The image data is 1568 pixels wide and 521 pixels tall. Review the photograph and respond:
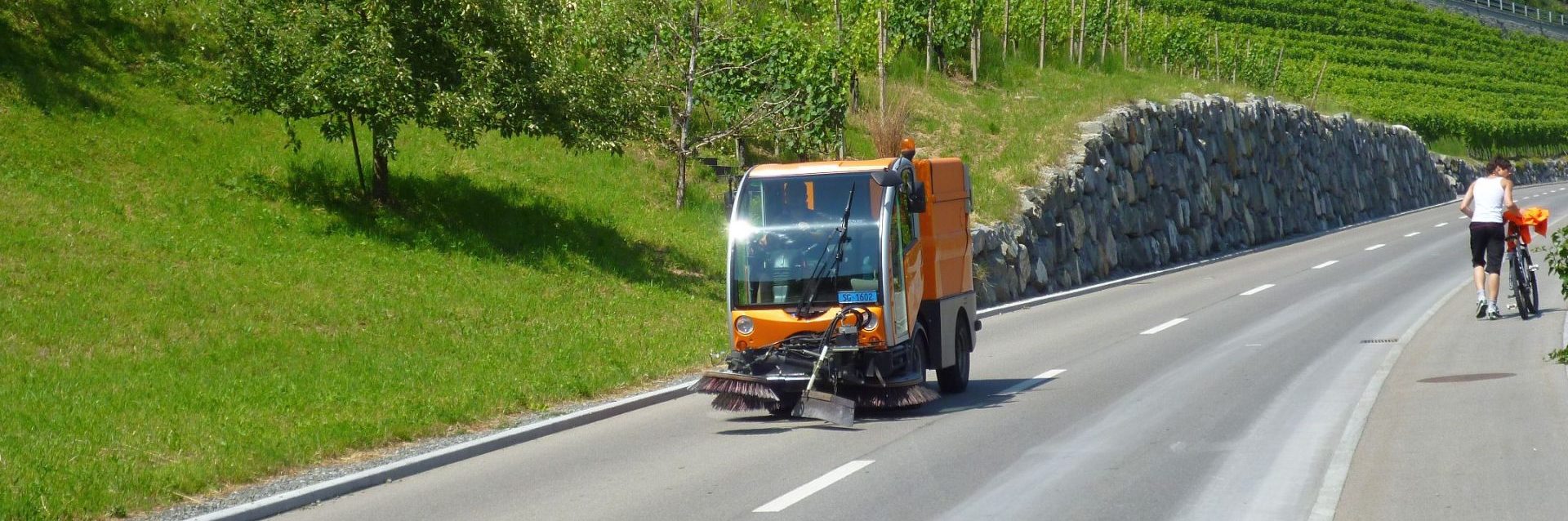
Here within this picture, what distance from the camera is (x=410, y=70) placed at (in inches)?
799

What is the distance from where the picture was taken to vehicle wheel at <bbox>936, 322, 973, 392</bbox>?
13.6 m

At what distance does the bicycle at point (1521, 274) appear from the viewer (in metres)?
16.5

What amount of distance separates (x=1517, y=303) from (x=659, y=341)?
1056 cm

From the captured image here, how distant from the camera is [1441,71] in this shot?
7875 cm

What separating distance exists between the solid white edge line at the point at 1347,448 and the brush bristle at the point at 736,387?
4512 mm

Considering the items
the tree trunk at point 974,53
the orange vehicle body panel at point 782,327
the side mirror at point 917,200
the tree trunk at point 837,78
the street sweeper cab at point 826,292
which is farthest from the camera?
the tree trunk at point 974,53

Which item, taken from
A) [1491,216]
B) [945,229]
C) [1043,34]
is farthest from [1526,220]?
[1043,34]

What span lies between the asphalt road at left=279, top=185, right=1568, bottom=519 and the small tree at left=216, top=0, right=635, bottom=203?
26.7ft

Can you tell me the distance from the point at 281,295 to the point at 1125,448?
35.0 feet

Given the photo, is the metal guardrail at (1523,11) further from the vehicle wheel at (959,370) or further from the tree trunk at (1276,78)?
the vehicle wheel at (959,370)

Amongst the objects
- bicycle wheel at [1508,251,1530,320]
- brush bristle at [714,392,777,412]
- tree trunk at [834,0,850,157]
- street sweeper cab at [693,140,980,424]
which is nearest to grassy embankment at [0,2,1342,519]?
brush bristle at [714,392,777,412]

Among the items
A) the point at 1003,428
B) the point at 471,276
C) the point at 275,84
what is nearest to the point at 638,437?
the point at 1003,428

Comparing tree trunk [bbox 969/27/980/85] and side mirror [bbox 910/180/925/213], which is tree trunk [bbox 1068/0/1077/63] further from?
side mirror [bbox 910/180/925/213]

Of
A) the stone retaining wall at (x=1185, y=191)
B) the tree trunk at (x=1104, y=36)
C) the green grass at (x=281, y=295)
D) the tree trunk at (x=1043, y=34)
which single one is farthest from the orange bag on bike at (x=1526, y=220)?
the tree trunk at (x=1104, y=36)
